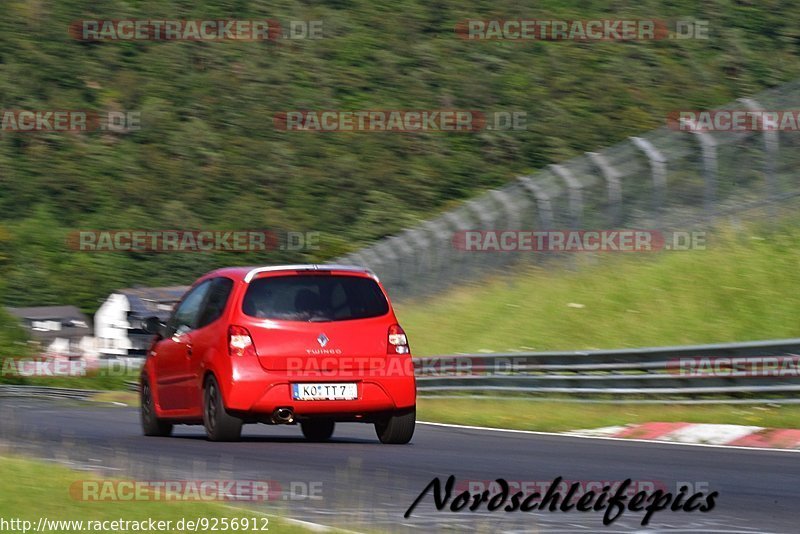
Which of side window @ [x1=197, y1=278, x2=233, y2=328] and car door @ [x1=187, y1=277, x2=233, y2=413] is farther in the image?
side window @ [x1=197, y1=278, x2=233, y2=328]

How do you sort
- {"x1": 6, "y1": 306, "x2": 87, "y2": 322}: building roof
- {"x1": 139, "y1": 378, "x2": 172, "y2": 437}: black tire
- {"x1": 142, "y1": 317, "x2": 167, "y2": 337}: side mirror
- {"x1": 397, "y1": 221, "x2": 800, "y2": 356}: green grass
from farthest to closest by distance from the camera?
{"x1": 6, "y1": 306, "x2": 87, "y2": 322}: building roof < {"x1": 397, "y1": 221, "x2": 800, "y2": 356}: green grass < {"x1": 139, "y1": 378, "x2": 172, "y2": 437}: black tire < {"x1": 142, "y1": 317, "x2": 167, "y2": 337}: side mirror

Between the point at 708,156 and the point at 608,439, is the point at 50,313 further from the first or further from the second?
the point at 608,439

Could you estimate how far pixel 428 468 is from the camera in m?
9.31

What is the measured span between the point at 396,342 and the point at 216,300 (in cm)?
147

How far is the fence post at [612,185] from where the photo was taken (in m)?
21.5

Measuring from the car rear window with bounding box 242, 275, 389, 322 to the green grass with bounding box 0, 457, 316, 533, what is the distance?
3903mm

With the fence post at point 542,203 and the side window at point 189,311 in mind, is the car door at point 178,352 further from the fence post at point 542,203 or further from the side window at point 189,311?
the fence post at point 542,203

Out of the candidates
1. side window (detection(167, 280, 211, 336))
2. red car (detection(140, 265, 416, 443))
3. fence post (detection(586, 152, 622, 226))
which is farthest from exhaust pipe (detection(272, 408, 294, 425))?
fence post (detection(586, 152, 622, 226))

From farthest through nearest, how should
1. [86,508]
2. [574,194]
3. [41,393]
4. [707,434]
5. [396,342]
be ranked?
[41,393] < [574,194] < [707,434] < [396,342] < [86,508]

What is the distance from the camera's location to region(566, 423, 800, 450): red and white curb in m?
11.5

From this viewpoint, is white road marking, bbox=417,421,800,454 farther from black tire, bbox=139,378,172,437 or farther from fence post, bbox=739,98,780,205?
fence post, bbox=739,98,780,205

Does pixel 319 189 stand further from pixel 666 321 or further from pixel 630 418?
pixel 630 418

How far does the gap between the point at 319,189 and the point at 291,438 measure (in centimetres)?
6961

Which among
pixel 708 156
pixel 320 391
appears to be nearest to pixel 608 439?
pixel 320 391
